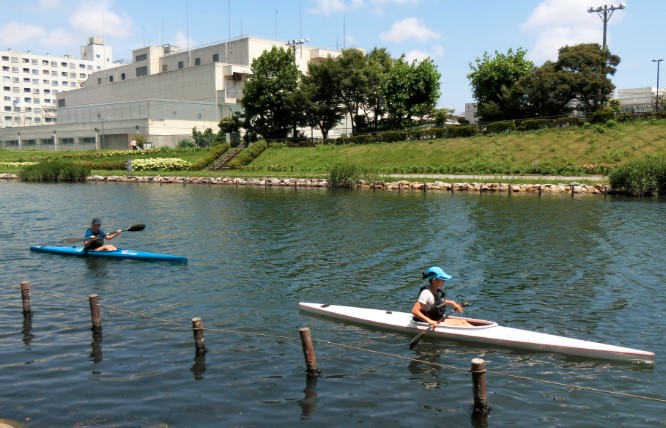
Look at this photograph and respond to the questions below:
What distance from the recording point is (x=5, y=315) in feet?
46.9

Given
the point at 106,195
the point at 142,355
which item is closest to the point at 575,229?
the point at 142,355

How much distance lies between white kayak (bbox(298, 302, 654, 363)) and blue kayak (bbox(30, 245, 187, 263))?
8245mm

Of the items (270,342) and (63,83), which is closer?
(270,342)

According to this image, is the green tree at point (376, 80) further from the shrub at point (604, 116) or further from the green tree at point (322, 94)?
the shrub at point (604, 116)

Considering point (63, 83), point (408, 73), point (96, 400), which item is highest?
point (63, 83)

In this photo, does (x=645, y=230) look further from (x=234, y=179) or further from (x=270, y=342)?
Result: (x=234, y=179)

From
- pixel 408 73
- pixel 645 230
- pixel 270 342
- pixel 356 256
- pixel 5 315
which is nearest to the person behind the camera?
pixel 270 342

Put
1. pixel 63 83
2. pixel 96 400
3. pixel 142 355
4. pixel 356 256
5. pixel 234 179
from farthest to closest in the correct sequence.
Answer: pixel 63 83 < pixel 234 179 < pixel 356 256 < pixel 142 355 < pixel 96 400

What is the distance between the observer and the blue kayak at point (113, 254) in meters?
20.1

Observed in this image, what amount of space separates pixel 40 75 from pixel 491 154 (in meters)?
143

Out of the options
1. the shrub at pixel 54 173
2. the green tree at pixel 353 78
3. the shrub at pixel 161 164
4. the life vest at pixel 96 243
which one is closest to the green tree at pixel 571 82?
the green tree at pixel 353 78

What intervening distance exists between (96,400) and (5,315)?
6077 millimetres

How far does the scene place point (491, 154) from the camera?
175 feet

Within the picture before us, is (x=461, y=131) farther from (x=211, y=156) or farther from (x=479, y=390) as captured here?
(x=479, y=390)
